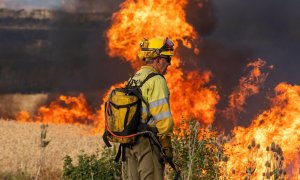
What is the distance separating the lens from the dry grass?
1911cm

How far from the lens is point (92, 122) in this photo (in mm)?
34281

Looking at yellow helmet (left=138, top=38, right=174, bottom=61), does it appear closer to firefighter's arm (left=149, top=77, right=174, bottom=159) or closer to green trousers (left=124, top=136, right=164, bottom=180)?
firefighter's arm (left=149, top=77, right=174, bottom=159)

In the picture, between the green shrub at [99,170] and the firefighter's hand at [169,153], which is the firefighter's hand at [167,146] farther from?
the green shrub at [99,170]

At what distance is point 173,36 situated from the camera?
91.0 ft

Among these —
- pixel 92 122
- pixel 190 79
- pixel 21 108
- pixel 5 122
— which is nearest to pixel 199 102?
pixel 190 79

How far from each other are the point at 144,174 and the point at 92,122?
91.7 feet

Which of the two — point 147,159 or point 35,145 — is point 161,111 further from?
point 35,145

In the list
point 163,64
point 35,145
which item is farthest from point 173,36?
point 163,64

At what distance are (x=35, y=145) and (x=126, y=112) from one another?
19076mm

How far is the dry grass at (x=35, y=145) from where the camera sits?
19.1m

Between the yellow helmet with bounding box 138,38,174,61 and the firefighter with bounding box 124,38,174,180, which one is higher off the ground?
the yellow helmet with bounding box 138,38,174,61

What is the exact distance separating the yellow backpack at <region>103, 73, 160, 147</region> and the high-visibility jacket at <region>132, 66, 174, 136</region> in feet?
0.20

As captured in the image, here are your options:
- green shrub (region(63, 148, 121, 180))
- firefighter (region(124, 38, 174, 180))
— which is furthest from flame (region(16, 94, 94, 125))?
firefighter (region(124, 38, 174, 180))

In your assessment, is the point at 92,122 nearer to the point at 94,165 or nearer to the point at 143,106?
the point at 94,165
